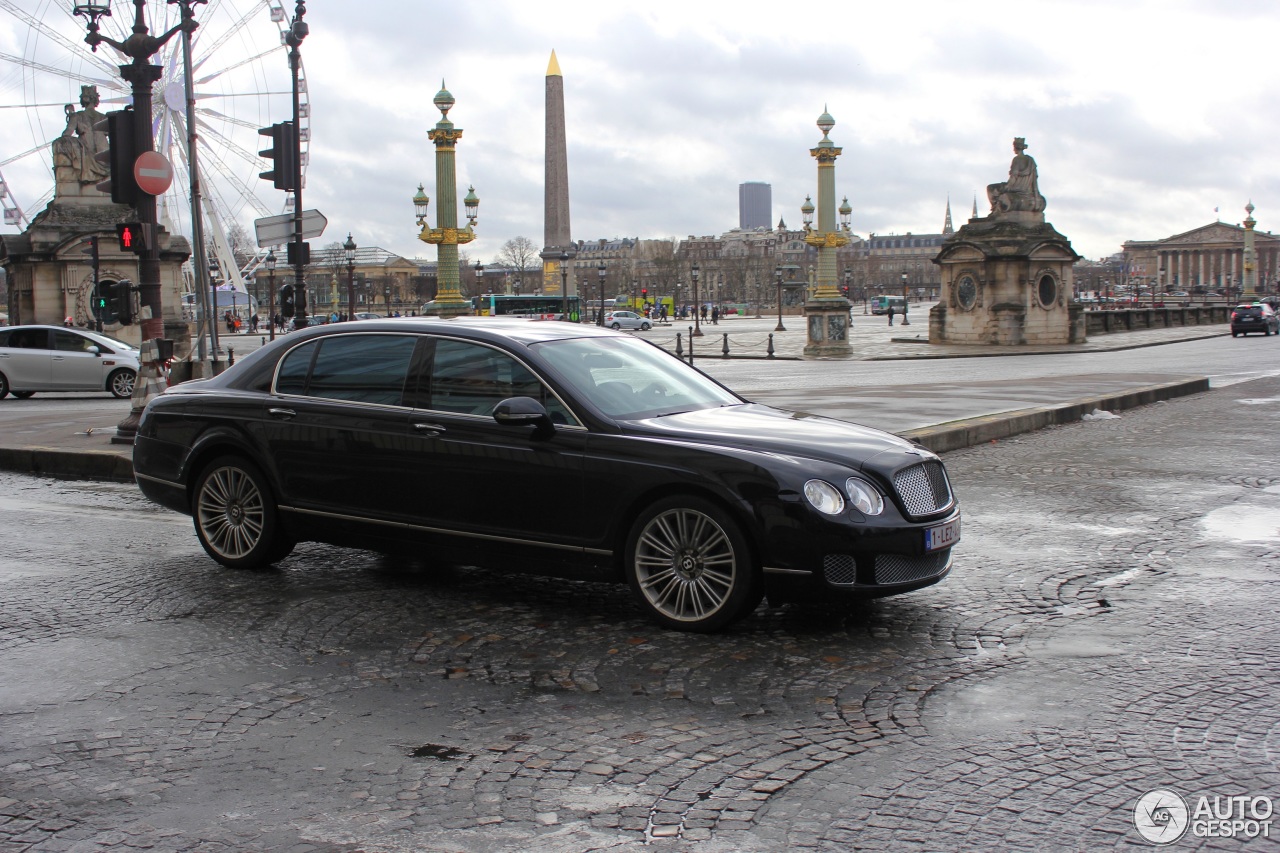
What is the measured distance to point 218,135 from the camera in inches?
2286

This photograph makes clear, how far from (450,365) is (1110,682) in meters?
3.52

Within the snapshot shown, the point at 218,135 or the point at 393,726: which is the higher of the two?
the point at 218,135

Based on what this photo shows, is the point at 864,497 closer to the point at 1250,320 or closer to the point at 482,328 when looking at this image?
the point at 482,328

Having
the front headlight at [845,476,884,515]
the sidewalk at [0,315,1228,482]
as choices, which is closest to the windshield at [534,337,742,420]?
the front headlight at [845,476,884,515]

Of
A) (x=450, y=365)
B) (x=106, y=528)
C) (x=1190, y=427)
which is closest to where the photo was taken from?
(x=450, y=365)

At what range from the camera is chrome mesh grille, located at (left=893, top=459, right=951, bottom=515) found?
5.58 m

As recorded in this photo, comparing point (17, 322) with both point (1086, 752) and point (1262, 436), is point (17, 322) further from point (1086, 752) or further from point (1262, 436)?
point (1086, 752)

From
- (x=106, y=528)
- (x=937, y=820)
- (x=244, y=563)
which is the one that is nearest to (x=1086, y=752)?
(x=937, y=820)

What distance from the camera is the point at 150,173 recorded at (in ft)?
41.6

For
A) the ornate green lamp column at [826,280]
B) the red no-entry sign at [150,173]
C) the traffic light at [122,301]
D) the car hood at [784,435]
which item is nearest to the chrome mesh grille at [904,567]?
the car hood at [784,435]

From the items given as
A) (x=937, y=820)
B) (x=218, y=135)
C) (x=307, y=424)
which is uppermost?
(x=218, y=135)

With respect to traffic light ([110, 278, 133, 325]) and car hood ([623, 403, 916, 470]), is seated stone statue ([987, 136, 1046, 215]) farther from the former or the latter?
car hood ([623, 403, 916, 470])

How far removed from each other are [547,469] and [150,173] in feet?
28.4

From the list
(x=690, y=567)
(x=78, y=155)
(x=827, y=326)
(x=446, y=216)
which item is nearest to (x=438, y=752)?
(x=690, y=567)
